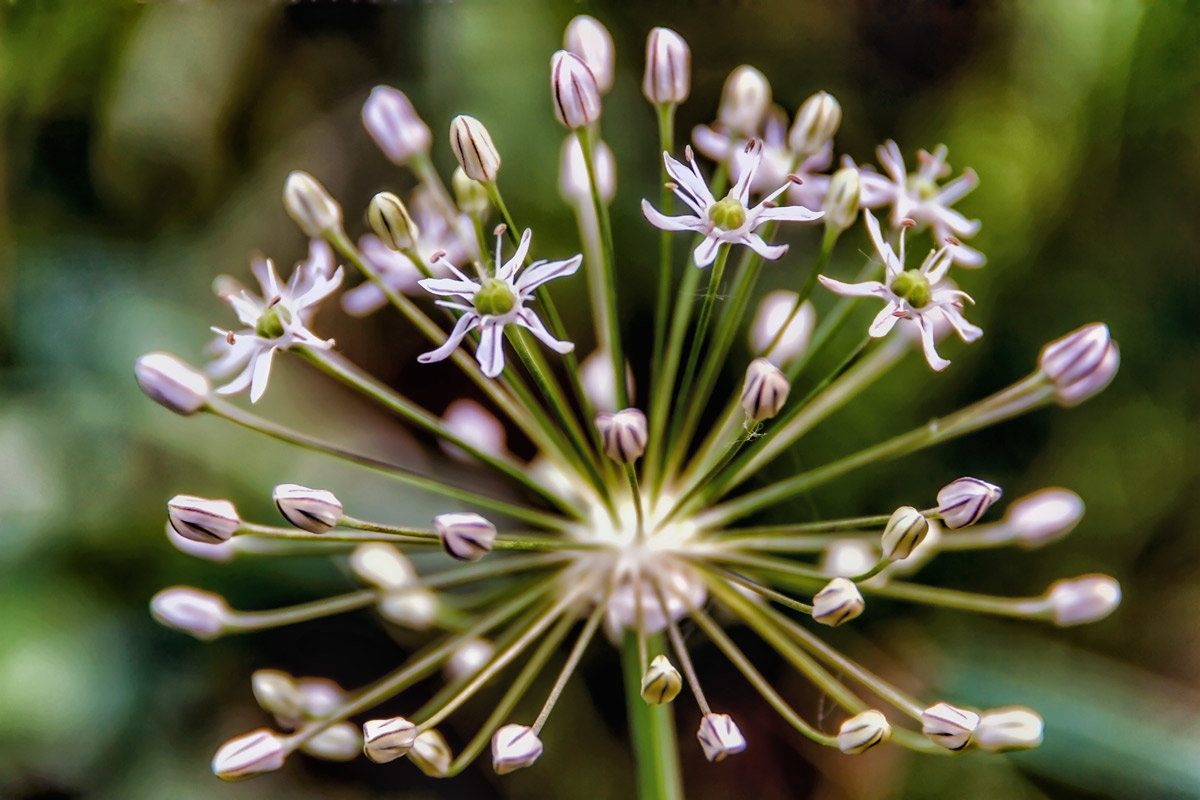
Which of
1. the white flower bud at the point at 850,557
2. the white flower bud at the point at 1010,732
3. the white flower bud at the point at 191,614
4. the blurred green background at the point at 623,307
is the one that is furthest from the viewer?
the blurred green background at the point at 623,307

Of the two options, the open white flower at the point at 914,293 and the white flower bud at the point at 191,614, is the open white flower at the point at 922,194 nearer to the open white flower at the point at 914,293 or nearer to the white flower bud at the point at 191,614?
the open white flower at the point at 914,293

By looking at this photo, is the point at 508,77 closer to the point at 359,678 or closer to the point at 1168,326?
the point at 359,678

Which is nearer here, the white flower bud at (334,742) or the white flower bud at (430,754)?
the white flower bud at (430,754)

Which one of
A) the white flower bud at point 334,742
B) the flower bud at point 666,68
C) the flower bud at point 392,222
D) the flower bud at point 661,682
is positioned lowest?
Answer: the flower bud at point 661,682

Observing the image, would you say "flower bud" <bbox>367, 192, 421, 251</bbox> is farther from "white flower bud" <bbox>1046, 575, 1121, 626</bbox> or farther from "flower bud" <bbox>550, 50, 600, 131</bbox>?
"white flower bud" <bbox>1046, 575, 1121, 626</bbox>

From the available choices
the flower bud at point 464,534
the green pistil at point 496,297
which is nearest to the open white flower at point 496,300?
the green pistil at point 496,297

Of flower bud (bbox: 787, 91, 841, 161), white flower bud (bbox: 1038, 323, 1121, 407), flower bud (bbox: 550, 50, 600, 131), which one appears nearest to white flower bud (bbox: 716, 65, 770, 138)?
flower bud (bbox: 787, 91, 841, 161)

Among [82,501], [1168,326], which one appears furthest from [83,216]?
[1168,326]
